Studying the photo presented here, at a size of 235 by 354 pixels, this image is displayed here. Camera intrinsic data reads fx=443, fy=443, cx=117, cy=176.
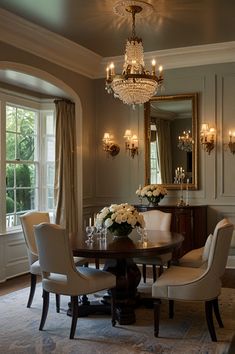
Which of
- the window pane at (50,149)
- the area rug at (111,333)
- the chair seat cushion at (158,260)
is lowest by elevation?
the area rug at (111,333)

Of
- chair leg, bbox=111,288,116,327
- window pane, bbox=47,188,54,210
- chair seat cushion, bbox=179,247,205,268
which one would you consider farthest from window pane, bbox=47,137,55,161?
chair leg, bbox=111,288,116,327

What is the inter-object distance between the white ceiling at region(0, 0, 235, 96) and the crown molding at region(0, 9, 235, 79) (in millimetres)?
118

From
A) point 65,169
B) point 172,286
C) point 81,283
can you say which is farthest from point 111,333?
point 65,169

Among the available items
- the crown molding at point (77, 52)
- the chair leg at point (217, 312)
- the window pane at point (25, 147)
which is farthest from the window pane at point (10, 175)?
the chair leg at point (217, 312)

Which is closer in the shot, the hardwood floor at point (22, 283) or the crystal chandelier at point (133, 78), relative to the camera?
the crystal chandelier at point (133, 78)

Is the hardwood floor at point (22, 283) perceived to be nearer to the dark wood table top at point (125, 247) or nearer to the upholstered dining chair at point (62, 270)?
the dark wood table top at point (125, 247)

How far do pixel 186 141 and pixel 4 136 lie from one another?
2.61 metres

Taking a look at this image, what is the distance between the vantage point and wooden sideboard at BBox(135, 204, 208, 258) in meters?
6.15

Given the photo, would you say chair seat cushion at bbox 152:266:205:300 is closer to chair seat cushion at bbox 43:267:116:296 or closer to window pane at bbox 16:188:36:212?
chair seat cushion at bbox 43:267:116:296

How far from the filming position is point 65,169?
6.59m

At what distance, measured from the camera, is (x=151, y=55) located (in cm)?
657

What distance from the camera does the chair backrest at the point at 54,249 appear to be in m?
3.54

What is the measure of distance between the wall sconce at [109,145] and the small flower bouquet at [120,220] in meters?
2.85

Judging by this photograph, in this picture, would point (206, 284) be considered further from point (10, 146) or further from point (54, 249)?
point (10, 146)
